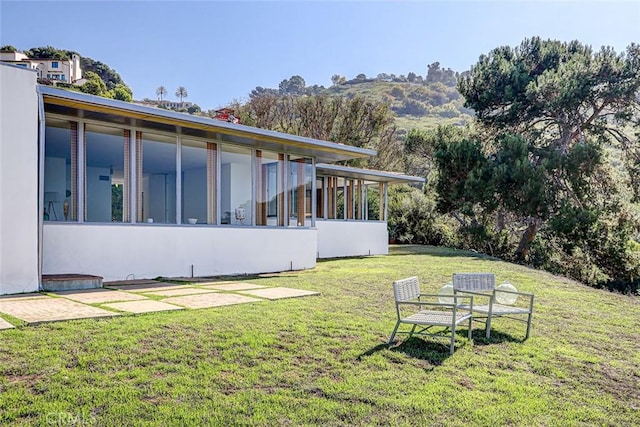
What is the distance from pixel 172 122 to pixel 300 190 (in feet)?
13.4

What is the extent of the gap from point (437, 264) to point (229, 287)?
24.4 ft

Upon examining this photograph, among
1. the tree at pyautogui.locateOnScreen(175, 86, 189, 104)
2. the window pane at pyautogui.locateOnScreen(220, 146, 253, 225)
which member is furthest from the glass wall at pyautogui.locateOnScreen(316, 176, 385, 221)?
the tree at pyautogui.locateOnScreen(175, 86, 189, 104)

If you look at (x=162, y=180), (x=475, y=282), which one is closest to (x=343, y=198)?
(x=162, y=180)

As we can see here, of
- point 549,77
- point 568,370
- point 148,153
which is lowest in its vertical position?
point 568,370

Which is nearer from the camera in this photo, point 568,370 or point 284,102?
point 568,370

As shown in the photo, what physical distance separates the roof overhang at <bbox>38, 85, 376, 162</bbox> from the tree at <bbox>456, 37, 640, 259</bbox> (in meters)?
10.6

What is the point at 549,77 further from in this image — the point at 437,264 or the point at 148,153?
the point at 148,153

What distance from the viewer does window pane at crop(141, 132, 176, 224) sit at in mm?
9523

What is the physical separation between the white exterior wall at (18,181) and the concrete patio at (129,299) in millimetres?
500

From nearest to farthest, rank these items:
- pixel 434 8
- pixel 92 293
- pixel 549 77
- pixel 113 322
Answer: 1. pixel 113 322
2. pixel 92 293
3. pixel 434 8
4. pixel 549 77

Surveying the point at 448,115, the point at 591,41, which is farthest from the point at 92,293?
the point at 448,115

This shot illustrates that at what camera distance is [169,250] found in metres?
9.87

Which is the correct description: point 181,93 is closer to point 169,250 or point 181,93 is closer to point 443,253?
point 443,253

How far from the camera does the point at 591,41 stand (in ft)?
70.6
